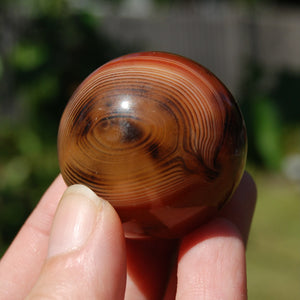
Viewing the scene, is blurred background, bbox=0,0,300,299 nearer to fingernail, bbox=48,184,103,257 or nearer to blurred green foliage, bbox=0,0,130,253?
blurred green foliage, bbox=0,0,130,253

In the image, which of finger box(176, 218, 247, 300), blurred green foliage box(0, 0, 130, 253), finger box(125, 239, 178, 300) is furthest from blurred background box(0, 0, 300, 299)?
finger box(176, 218, 247, 300)

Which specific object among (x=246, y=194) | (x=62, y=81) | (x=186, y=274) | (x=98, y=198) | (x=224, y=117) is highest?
(x=224, y=117)

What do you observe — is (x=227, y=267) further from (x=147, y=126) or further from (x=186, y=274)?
(x=147, y=126)

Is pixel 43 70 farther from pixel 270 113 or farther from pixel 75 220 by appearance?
pixel 75 220

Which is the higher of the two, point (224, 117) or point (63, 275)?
point (224, 117)

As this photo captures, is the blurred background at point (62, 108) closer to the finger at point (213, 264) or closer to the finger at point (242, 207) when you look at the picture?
the finger at point (242, 207)

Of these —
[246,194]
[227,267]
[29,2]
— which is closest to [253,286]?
[246,194]

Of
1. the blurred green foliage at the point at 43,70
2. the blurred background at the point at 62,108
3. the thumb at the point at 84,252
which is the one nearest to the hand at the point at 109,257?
the thumb at the point at 84,252
